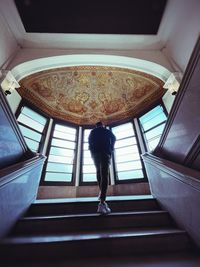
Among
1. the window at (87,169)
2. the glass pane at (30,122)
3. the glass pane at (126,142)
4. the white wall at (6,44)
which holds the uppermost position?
the white wall at (6,44)

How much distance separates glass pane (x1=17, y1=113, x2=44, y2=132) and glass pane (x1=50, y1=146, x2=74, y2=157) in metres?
0.86

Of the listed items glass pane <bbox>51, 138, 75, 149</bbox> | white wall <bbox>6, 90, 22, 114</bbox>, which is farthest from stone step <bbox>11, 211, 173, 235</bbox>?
glass pane <bbox>51, 138, 75, 149</bbox>

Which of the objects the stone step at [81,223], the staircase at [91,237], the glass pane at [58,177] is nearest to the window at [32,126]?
the glass pane at [58,177]

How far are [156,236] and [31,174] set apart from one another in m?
1.98

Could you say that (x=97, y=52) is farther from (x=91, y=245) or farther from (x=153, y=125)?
(x=91, y=245)

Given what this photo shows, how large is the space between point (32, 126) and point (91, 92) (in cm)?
257

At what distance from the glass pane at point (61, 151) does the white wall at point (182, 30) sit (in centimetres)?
446

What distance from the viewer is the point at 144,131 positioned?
609 centimetres

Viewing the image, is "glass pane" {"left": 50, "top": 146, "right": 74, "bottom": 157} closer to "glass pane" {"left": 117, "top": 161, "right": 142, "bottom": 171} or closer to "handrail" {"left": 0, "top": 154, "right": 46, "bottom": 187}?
"glass pane" {"left": 117, "top": 161, "right": 142, "bottom": 171}

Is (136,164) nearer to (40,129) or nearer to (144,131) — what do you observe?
(144,131)

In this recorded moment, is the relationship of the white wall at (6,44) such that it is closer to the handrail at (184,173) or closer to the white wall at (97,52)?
the white wall at (97,52)

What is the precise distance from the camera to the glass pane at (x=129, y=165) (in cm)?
564

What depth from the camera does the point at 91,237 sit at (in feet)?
5.29

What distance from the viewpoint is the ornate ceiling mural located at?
568 cm
